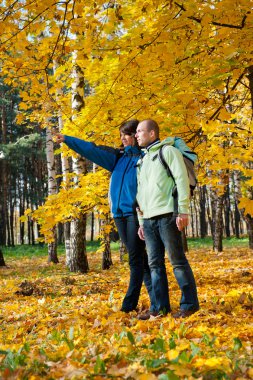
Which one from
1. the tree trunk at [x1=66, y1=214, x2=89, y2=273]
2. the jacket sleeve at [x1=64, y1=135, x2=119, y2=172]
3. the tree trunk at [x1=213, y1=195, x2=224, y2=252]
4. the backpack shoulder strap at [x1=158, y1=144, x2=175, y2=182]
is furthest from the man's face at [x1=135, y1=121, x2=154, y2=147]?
the tree trunk at [x1=213, y1=195, x2=224, y2=252]

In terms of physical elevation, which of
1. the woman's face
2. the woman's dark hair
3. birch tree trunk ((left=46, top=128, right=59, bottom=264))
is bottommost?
the woman's face

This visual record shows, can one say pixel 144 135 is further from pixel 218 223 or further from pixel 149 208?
pixel 218 223

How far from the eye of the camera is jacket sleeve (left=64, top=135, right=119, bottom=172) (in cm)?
430

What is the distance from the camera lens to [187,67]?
4066 mm

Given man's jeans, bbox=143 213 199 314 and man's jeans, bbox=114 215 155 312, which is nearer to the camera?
man's jeans, bbox=143 213 199 314

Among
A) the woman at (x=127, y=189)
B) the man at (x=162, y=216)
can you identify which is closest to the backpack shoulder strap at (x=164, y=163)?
the man at (x=162, y=216)

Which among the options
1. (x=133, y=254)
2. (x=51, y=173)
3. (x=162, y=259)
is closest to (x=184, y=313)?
(x=162, y=259)

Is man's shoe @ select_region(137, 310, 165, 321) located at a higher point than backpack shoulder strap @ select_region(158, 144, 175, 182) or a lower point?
lower

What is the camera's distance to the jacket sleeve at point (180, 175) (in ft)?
12.1

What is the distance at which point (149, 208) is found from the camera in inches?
155

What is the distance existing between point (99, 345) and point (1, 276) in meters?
8.77

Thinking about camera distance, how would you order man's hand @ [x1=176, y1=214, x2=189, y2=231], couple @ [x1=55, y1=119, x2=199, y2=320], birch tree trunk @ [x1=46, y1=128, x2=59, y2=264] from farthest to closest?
1. birch tree trunk @ [x1=46, y1=128, x2=59, y2=264]
2. couple @ [x1=55, y1=119, x2=199, y2=320]
3. man's hand @ [x1=176, y1=214, x2=189, y2=231]

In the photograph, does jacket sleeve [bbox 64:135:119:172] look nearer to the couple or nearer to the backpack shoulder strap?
the couple

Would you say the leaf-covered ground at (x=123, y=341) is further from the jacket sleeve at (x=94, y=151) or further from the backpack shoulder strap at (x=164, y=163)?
the jacket sleeve at (x=94, y=151)
